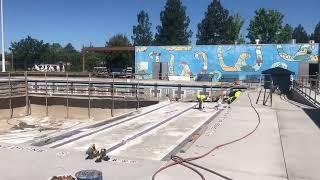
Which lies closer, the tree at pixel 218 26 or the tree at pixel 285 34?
the tree at pixel 218 26

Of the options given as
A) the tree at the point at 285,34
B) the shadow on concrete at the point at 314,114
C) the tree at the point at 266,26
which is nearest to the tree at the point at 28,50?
the tree at the point at 266,26

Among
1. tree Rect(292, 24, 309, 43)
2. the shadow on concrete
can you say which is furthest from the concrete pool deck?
tree Rect(292, 24, 309, 43)

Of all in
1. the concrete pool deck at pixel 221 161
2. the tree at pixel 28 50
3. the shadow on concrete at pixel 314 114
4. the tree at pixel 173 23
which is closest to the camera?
the concrete pool deck at pixel 221 161

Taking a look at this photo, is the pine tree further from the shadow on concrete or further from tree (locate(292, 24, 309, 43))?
tree (locate(292, 24, 309, 43))

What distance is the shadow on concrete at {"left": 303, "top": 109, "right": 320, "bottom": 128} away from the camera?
15.4 metres

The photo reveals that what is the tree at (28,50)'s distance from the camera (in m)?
68.9

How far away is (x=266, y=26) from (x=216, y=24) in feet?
29.5

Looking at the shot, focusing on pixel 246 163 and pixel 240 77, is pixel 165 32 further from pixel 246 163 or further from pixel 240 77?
pixel 246 163

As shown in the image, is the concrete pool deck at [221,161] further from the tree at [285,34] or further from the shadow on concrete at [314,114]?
the tree at [285,34]

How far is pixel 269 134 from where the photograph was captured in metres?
12.4

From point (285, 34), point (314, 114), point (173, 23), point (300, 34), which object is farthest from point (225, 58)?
point (300, 34)

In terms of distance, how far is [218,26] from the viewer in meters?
78.8

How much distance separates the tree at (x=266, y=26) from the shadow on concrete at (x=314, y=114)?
6153 centimetres

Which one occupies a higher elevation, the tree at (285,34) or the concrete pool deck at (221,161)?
the tree at (285,34)
